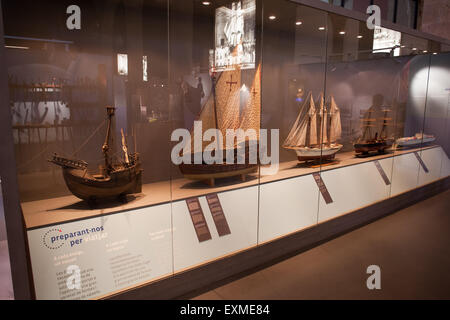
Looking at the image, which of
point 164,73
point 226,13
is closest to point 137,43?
point 164,73

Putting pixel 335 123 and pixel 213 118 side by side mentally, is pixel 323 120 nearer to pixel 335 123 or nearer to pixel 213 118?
pixel 335 123

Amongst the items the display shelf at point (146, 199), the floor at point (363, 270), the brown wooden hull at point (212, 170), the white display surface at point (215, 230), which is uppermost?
the brown wooden hull at point (212, 170)

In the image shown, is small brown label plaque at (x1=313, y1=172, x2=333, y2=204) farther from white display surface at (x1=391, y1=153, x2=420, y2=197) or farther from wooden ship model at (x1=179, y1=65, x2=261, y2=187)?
white display surface at (x1=391, y1=153, x2=420, y2=197)

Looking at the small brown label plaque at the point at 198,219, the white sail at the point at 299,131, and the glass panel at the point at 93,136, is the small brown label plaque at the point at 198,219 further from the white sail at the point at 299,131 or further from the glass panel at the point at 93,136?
the white sail at the point at 299,131

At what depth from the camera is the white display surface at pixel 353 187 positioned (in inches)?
143

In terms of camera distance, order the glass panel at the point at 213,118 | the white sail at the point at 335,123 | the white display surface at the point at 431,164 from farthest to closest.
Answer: the white display surface at the point at 431,164 → the white sail at the point at 335,123 → the glass panel at the point at 213,118

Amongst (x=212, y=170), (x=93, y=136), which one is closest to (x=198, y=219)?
(x=212, y=170)

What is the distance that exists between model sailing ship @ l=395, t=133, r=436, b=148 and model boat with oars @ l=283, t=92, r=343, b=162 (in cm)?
153

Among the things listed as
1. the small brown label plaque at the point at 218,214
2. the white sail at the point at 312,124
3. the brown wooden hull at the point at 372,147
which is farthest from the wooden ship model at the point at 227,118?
the brown wooden hull at the point at 372,147

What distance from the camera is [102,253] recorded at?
2023 mm

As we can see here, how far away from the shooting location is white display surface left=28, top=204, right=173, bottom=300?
6.02 feet

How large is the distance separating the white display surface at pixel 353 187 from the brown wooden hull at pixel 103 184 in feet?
6.99

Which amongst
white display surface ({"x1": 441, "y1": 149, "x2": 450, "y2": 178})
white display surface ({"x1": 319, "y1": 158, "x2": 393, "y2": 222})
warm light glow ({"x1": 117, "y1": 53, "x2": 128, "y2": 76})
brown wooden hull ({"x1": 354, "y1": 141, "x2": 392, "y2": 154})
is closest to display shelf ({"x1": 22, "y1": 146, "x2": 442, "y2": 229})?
white display surface ({"x1": 319, "y1": 158, "x2": 393, "y2": 222})
